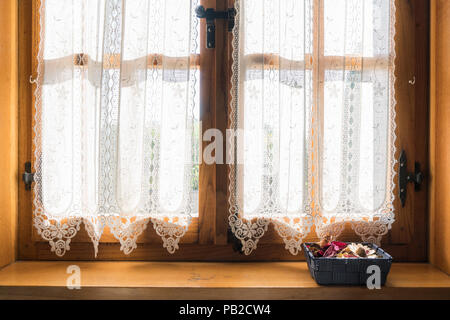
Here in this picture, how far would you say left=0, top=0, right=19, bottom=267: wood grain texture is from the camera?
1340 millimetres

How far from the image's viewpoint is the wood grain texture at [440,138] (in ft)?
4.30

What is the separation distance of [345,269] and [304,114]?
0.62m

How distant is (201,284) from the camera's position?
46.5 inches

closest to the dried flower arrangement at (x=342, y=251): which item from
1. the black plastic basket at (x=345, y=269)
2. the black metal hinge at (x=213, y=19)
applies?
the black plastic basket at (x=345, y=269)

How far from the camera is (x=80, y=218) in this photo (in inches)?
52.7

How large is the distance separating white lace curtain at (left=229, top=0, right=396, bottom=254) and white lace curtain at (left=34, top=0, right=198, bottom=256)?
25 cm

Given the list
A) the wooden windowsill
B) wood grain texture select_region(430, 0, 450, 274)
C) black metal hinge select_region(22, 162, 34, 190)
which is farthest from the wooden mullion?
wood grain texture select_region(430, 0, 450, 274)

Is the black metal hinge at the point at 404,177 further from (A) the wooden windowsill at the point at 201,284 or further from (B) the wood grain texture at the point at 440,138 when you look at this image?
(A) the wooden windowsill at the point at 201,284

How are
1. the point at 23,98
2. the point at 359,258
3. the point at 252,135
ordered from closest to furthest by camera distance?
the point at 359,258 → the point at 252,135 → the point at 23,98

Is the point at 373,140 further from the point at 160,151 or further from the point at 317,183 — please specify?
the point at 160,151

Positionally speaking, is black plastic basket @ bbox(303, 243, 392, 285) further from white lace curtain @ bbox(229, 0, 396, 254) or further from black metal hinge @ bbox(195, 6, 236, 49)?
black metal hinge @ bbox(195, 6, 236, 49)
